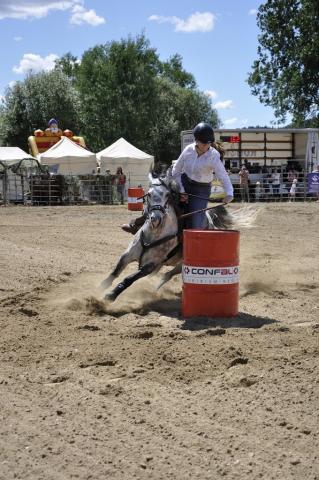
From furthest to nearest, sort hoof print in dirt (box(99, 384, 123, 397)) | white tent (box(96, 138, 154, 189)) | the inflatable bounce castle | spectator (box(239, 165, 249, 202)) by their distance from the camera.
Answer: the inflatable bounce castle → white tent (box(96, 138, 154, 189)) → spectator (box(239, 165, 249, 202)) → hoof print in dirt (box(99, 384, 123, 397))

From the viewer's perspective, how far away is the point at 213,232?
23.9 feet

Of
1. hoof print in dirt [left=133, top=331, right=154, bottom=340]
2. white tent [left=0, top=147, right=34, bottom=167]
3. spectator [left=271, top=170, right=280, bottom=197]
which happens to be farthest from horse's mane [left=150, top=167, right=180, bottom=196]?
white tent [left=0, top=147, right=34, bottom=167]

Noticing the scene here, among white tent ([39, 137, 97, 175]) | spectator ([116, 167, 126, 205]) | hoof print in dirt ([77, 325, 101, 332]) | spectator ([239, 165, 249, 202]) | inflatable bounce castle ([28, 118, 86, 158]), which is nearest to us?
hoof print in dirt ([77, 325, 101, 332])

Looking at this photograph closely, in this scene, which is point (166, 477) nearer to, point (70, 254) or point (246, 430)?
point (246, 430)

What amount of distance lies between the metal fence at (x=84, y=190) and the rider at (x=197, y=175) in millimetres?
20005

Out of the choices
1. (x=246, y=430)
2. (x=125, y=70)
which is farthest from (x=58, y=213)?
(x=125, y=70)

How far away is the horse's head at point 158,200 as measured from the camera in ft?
26.6

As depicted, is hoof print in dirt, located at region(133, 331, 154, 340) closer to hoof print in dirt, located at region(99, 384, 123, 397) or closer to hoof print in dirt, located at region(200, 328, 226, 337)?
hoof print in dirt, located at region(200, 328, 226, 337)

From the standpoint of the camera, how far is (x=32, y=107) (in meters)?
51.8

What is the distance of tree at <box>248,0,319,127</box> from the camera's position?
138ft

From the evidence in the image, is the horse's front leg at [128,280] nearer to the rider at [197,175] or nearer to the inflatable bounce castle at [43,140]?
the rider at [197,175]

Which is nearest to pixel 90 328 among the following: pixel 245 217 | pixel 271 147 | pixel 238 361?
pixel 238 361

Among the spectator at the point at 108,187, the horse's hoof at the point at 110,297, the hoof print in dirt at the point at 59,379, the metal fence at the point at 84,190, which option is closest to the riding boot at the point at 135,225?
the horse's hoof at the point at 110,297

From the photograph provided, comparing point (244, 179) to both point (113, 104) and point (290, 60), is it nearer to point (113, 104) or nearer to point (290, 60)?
point (290, 60)
